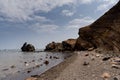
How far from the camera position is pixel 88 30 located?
7769 centimetres

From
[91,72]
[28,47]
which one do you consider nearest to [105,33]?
[91,72]

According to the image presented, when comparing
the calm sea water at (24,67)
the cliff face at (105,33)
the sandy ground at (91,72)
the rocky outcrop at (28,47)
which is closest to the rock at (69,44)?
the cliff face at (105,33)

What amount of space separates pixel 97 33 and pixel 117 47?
52.5 ft

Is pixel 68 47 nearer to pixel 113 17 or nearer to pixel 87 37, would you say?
pixel 87 37

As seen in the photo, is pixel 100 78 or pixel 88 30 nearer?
pixel 100 78

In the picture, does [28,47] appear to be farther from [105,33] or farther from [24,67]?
[24,67]

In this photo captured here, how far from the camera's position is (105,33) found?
206 ft

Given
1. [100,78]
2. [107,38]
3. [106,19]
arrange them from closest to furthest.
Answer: [100,78], [107,38], [106,19]

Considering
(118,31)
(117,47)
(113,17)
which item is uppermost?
(113,17)

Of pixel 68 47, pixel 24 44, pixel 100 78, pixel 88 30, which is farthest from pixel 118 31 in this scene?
pixel 24 44

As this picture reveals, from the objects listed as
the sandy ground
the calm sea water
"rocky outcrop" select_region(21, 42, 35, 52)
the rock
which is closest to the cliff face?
the calm sea water

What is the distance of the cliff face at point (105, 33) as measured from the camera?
56.9 metres

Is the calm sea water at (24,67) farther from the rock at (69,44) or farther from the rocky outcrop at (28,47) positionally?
the rocky outcrop at (28,47)

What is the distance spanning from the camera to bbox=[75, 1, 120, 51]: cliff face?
5693 centimetres
